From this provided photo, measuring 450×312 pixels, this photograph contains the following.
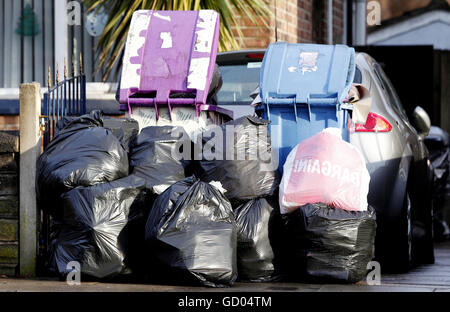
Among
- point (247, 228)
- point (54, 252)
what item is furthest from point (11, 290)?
point (247, 228)

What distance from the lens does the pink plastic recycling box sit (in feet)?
23.3

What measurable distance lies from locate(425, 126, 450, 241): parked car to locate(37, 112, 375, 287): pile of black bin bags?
4591 millimetres

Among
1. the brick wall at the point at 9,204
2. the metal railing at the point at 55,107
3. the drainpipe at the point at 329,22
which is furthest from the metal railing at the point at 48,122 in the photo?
the drainpipe at the point at 329,22

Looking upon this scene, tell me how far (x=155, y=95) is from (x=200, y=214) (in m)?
1.48

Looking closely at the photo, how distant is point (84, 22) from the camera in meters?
10.9

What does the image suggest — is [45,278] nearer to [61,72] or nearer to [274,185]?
[274,185]

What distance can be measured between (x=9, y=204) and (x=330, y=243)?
228cm

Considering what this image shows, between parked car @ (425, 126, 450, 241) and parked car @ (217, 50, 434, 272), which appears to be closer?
parked car @ (217, 50, 434, 272)

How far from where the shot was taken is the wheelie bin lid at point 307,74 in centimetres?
685

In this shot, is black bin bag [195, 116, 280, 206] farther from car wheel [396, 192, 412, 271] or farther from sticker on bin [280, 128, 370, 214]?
car wheel [396, 192, 412, 271]

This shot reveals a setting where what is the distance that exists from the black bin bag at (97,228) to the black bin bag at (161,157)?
20cm
